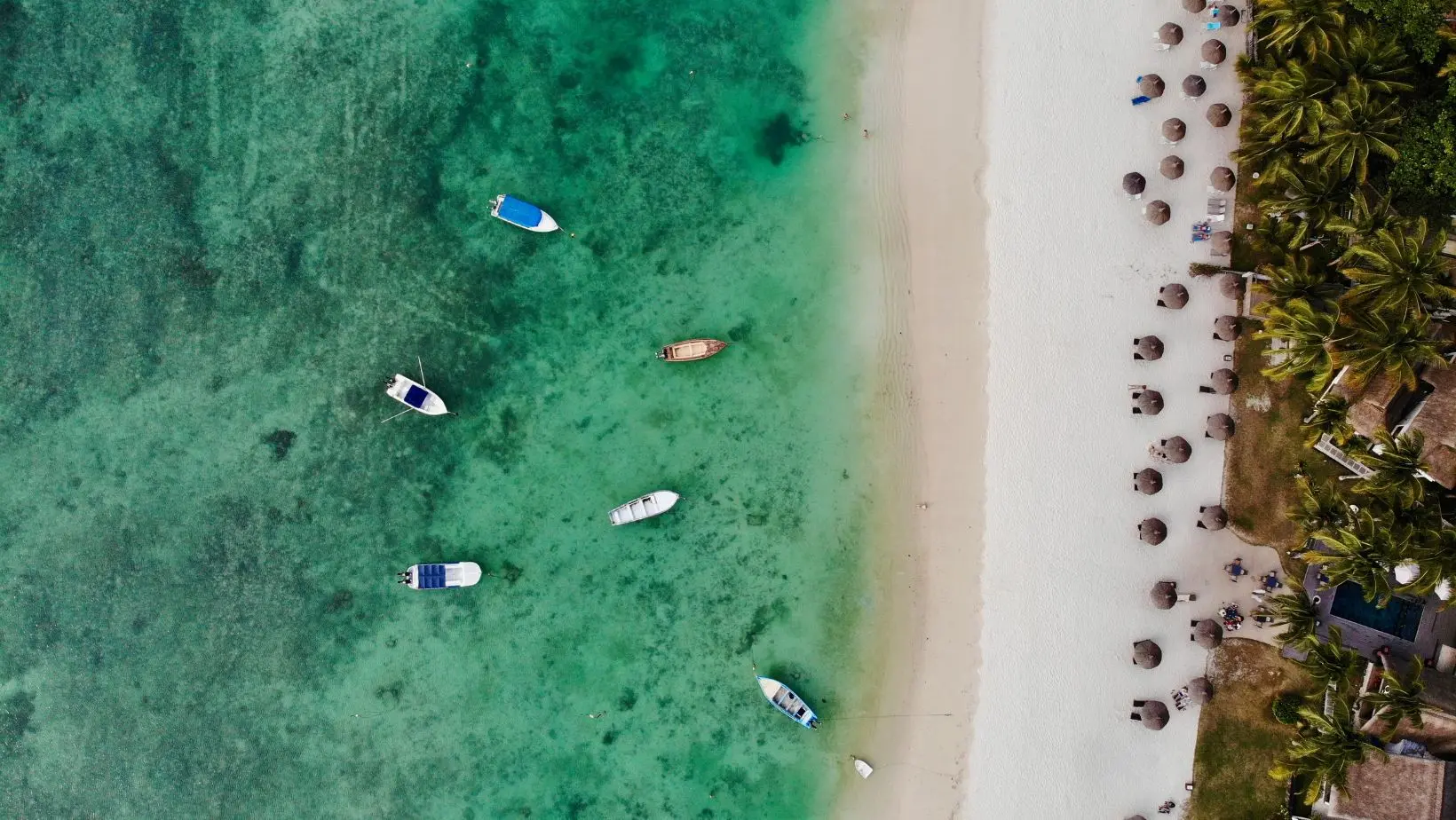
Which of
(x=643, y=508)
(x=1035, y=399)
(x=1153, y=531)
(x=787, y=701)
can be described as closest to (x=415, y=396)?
(x=643, y=508)

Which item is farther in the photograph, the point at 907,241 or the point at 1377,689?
the point at 907,241

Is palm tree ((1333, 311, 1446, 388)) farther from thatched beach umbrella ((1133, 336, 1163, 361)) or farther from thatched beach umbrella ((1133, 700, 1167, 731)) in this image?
thatched beach umbrella ((1133, 700, 1167, 731))

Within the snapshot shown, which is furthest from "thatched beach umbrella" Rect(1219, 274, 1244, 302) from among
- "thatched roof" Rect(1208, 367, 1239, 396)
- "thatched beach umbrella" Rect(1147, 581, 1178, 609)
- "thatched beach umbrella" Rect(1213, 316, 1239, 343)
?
"thatched beach umbrella" Rect(1147, 581, 1178, 609)

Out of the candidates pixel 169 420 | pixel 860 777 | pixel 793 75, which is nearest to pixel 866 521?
pixel 860 777

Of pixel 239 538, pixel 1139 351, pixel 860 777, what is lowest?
pixel 860 777

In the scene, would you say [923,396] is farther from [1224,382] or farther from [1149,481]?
[1224,382]

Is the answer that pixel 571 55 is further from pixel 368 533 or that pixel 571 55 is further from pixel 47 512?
pixel 47 512

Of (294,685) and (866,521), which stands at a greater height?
(866,521)
